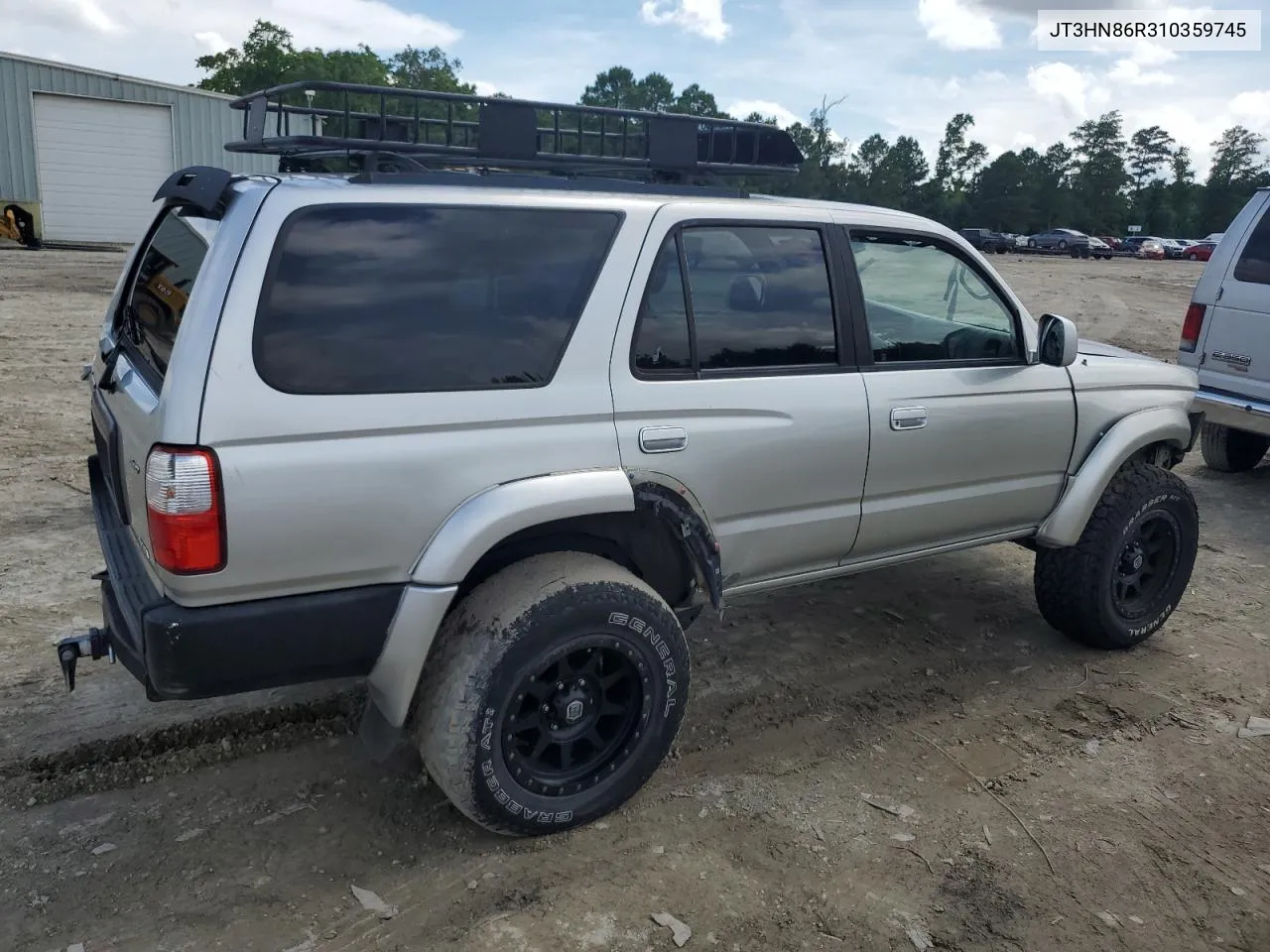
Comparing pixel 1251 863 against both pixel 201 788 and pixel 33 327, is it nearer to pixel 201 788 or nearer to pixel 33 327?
pixel 201 788

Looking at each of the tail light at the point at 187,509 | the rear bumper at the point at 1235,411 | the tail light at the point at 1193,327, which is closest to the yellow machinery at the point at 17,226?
the tail light at the point at 1193,327

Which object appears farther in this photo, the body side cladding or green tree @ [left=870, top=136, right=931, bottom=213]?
green tree @ [left=870, top=136, right=931, bottom=213]

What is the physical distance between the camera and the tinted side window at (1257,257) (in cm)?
662

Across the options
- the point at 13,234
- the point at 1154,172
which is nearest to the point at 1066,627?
the point at 13,234

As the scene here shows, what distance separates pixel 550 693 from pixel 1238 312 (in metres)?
5.85

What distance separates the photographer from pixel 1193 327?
23.0ft

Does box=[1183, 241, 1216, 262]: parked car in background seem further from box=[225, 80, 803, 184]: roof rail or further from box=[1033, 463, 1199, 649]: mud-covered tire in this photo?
box=[225, 80, 803, 184]: roof rail

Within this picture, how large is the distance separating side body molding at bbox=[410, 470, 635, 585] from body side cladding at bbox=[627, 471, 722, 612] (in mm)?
155

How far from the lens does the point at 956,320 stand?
401 cm

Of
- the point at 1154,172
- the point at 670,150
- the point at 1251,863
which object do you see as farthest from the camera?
the point at 1154,172

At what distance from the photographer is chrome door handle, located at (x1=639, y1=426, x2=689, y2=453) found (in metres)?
3.07

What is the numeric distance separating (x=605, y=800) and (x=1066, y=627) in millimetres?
2460

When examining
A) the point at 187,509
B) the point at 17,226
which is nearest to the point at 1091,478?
the point at 187,509

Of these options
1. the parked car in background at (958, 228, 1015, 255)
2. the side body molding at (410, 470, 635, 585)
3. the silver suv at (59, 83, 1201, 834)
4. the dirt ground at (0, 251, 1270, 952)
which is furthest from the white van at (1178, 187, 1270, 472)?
the parked car in background at (958, 228, 1015, 255)
